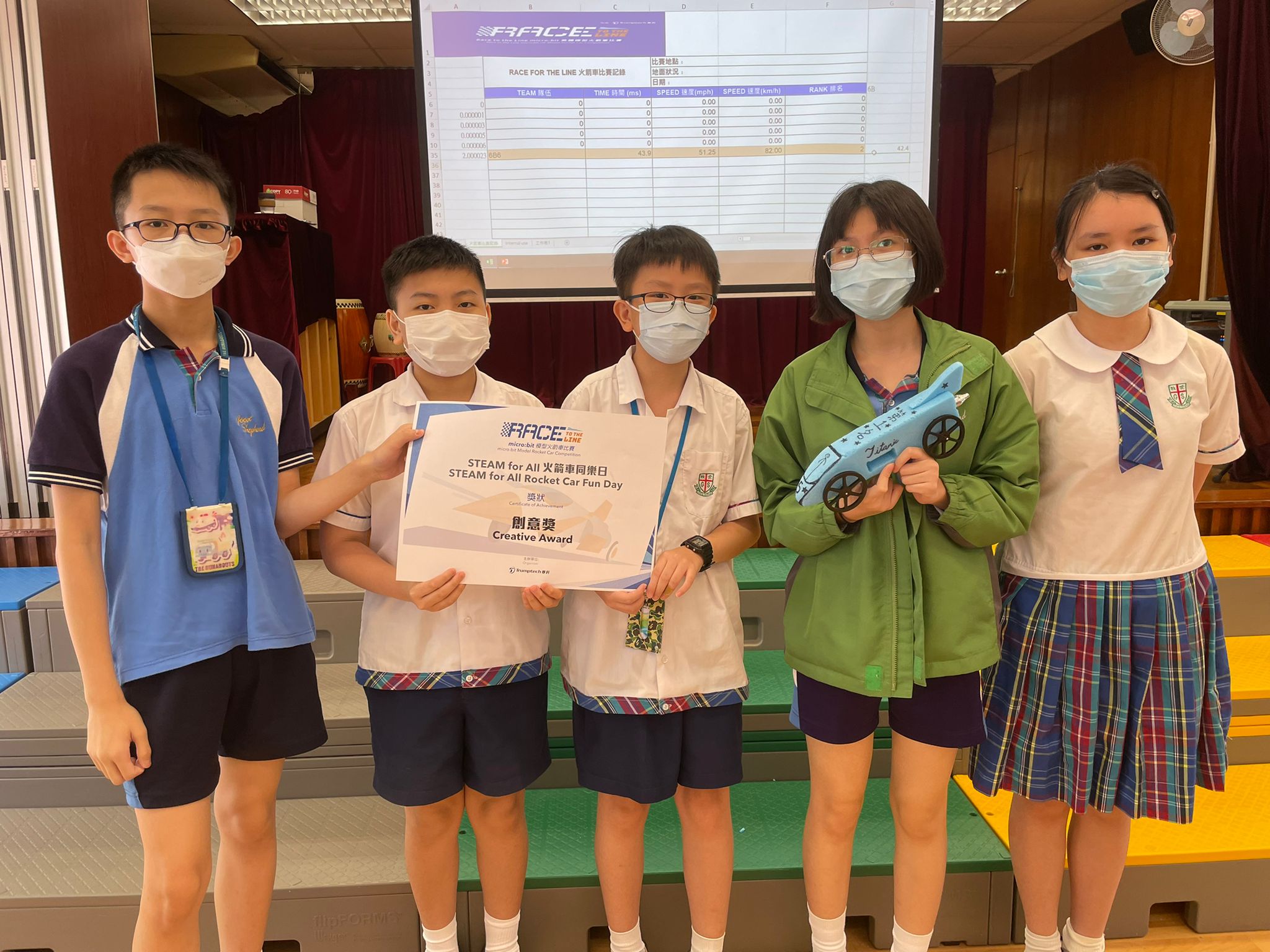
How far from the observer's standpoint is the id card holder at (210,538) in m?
1.23

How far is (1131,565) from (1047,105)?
264 inches

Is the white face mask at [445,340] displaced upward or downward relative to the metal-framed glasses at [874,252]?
downward

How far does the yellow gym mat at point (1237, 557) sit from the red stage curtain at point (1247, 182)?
0.94 m

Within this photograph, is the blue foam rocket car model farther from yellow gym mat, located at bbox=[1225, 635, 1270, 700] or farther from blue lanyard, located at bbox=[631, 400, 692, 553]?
yellow gym mat, located at bbox=[1225, 635, 1270, 700]

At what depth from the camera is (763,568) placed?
2.49 metres

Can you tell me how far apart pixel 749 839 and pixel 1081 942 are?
66cm

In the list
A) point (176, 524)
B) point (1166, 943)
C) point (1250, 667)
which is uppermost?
point (176, 524)

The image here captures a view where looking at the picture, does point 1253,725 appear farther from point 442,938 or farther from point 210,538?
point 210,538

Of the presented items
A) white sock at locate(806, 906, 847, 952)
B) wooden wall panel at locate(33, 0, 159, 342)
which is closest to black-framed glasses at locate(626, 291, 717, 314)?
white sock at locate(806, 906, 847, 952)

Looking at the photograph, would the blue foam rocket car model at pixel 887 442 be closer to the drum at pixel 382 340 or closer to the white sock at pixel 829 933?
the white sock at pixel 829 933

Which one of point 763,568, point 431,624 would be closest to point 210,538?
point 431,624

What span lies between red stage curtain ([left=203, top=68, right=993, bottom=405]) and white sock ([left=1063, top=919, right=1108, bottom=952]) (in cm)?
522

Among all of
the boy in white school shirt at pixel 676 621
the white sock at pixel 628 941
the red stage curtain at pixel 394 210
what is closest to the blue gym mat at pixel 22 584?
the boy in white school shirt at pixel 676 621

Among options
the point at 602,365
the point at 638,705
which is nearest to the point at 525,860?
the point at 638,705
